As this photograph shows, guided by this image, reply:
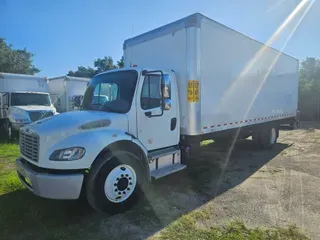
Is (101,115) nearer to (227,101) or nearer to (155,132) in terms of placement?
(155,132)

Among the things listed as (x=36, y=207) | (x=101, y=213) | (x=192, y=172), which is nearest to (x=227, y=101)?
(x=192, y=172)

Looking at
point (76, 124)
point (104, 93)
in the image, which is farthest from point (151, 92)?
point (76, 124)

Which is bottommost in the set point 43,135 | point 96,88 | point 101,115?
point 43,135

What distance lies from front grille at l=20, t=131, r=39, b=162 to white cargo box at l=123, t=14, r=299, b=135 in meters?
2.82

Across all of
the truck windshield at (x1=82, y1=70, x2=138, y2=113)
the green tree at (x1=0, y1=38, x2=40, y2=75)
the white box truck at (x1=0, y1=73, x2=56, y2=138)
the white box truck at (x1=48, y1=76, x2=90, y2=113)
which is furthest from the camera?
the green tree at (x1=0, y1=38, x2=40, y2=75)

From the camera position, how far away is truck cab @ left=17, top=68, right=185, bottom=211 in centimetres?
349

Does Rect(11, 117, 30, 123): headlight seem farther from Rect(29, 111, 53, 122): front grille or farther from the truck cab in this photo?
the truck cab

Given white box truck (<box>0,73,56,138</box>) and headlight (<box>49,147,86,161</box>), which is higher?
white box truck (<box>0,73,56,138</box>)

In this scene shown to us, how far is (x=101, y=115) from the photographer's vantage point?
407 centimetres

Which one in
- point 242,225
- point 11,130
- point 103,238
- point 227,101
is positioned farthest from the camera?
point 11,130

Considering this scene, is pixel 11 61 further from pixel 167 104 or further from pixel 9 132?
pixel 167 104

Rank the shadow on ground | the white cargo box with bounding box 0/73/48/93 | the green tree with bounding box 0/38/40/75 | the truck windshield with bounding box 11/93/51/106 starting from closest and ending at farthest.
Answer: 1. the shadow on ground
2. the truck windshield with bounding box 11/93/51/106
3. the white cargo box with bounding box 0/73/48/93
4. the green tree with bounding box 0/38/40/75

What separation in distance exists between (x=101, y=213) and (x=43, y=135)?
159cm

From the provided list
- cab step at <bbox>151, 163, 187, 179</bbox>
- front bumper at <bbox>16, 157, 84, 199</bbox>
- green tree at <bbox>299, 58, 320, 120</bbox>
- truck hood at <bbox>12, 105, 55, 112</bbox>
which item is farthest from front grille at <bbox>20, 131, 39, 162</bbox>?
green tree at <bbox>299, 58, 320, 120</bbox>
